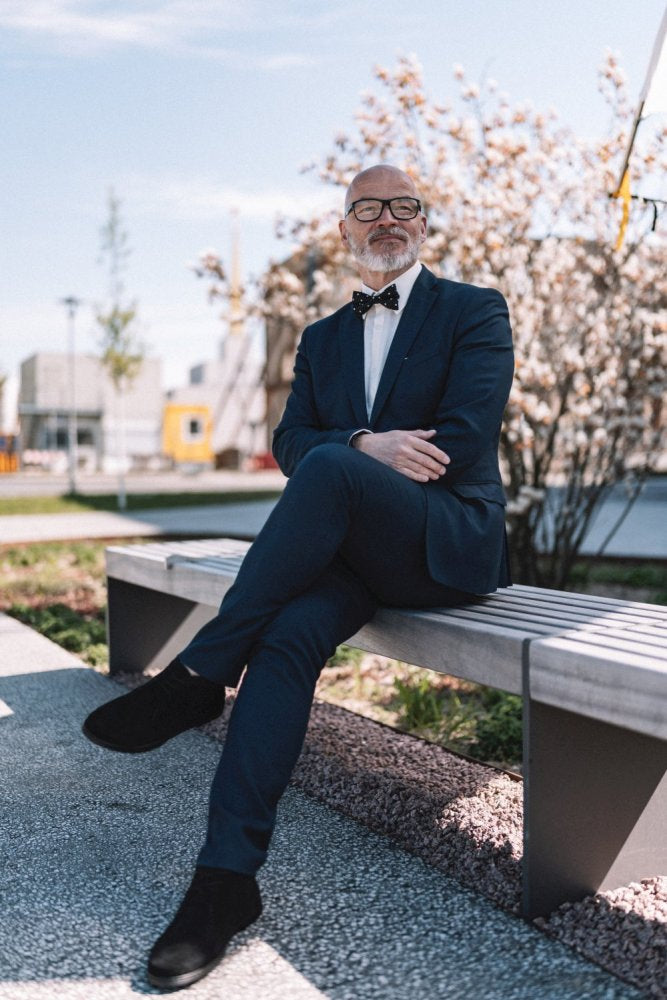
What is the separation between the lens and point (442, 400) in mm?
2721

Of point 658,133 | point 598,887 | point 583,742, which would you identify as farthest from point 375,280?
point 658,133

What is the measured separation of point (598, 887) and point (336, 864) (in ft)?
2.03

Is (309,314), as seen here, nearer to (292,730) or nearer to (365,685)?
(365,685)

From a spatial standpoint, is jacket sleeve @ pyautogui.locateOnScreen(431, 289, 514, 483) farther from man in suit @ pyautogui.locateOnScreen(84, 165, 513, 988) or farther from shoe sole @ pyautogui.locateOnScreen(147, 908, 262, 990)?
shoe sole @ pyautogui.locateOnScreen(147, 908, 262, 990)

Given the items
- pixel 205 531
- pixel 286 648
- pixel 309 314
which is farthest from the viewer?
pixel 205 531

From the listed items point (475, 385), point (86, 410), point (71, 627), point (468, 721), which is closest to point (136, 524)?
point (71, 627)

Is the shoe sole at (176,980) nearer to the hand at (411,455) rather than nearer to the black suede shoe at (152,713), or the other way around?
the black suede shoe at (152,713)

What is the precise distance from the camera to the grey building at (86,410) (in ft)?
157

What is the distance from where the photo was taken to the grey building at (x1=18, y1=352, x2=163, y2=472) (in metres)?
47.9

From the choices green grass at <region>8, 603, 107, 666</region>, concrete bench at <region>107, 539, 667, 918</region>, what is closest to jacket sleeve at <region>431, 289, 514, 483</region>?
concrete bench at <region>107, 539, 667, 918</region>

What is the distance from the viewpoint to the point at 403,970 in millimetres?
1882

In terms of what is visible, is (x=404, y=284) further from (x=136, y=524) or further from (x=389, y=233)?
(x=136, y=524)

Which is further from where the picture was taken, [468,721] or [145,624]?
[145,624]

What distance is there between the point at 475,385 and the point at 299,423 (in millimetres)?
607
